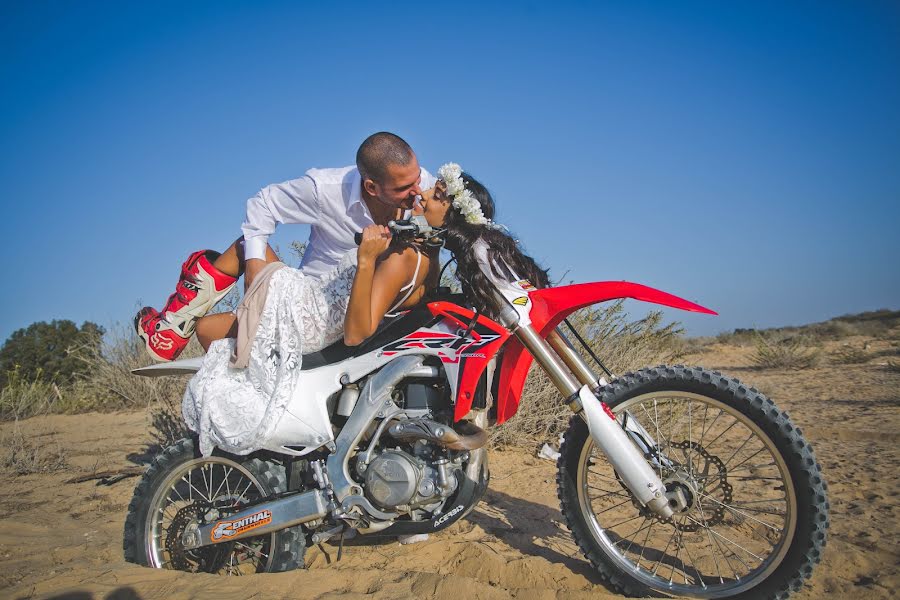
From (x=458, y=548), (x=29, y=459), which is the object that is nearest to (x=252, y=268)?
(x=458, y=548)

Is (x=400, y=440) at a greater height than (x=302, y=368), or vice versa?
(x=302, y=368)

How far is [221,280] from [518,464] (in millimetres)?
2435

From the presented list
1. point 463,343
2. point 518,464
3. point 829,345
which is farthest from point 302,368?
point 829,345

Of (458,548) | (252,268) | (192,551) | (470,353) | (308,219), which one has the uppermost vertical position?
(308,219)

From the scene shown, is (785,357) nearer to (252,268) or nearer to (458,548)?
(458,548)

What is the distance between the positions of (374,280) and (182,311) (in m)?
1.16

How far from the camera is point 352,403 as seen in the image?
2.54 metres

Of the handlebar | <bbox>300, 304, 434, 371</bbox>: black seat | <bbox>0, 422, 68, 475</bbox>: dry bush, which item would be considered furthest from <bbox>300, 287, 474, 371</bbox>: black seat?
<bbox>0, 422, 68, 475</bbox>: dry bush

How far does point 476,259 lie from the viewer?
2.38 metres

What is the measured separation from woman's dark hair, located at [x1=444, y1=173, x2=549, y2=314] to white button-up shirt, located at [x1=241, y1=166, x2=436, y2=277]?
106cm

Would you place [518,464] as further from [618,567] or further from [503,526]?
[618,567]

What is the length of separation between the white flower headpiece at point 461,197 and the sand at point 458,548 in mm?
1461

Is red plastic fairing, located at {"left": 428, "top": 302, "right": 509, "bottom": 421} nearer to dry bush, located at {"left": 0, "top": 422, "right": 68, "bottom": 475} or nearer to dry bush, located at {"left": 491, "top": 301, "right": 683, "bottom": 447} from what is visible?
dry bush, located at {"left": 491, "top": 301, "right": 683, "bottom": 447}

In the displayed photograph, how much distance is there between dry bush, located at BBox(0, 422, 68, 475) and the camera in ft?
15.6
